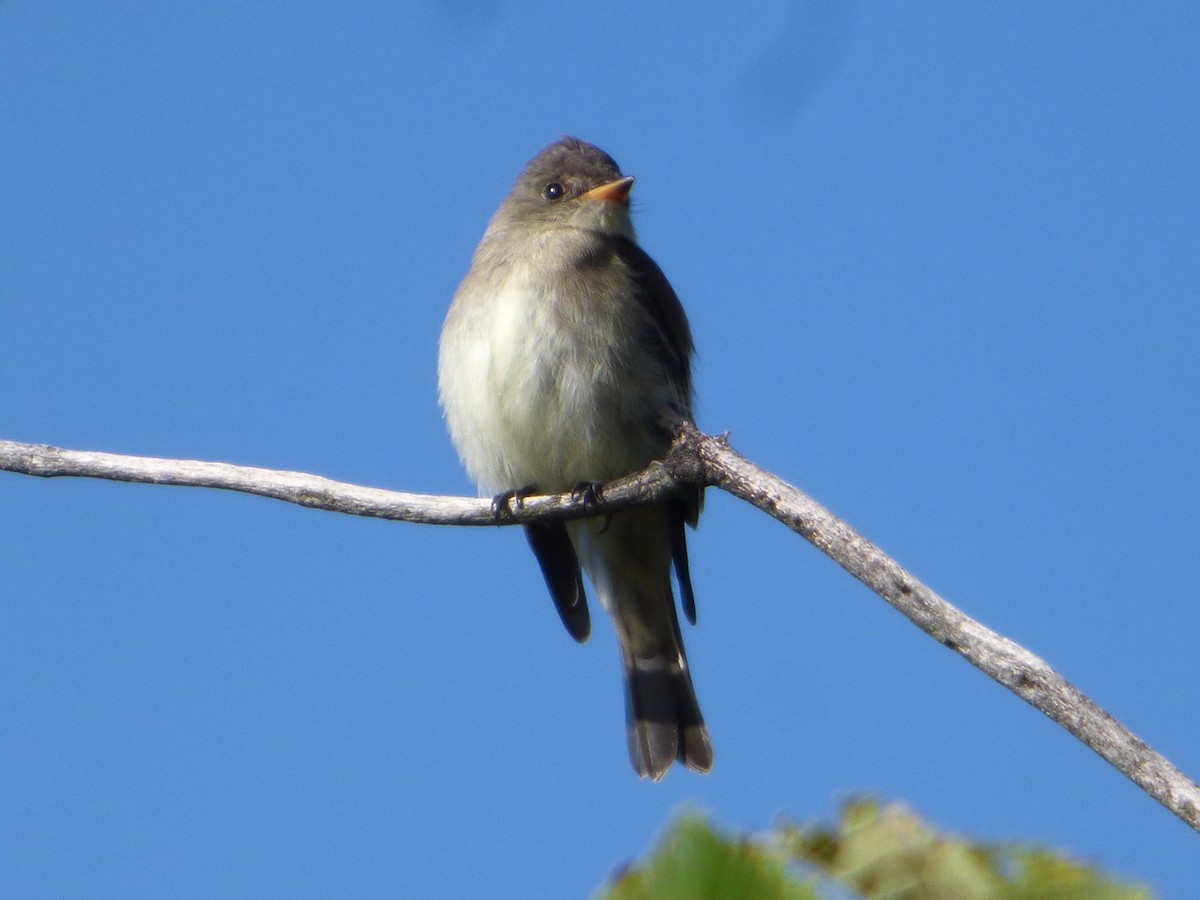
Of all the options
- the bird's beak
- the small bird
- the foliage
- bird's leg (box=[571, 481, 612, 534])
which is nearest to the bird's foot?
bird's leg (box=[571, 481, 612, 534])

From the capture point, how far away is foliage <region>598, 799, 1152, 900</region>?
3.94 ft

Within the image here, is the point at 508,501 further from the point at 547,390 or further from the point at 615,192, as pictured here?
the point at 615,192

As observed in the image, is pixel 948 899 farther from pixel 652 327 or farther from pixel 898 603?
pixel 652 327

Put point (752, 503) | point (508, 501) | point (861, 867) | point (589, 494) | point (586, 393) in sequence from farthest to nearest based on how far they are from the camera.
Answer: point (586, 393) < point (508, 501) < point (589, 494) < point (752, 503) < point (861, 867)

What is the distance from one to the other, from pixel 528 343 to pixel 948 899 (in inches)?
192

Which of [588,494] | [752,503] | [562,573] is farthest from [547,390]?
[752,503]

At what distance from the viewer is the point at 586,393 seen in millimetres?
6055

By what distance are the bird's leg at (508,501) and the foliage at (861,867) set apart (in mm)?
3381

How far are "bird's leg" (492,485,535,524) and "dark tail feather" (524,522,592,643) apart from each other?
0.73 m

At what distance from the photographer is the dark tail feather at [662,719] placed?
6.86 metres

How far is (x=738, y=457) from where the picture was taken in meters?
4.14

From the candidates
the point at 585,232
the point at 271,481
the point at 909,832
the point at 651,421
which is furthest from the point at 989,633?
the point at 585,232

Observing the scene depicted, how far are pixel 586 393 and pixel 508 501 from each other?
0.59m

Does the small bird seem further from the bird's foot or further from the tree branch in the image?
the tree branch
